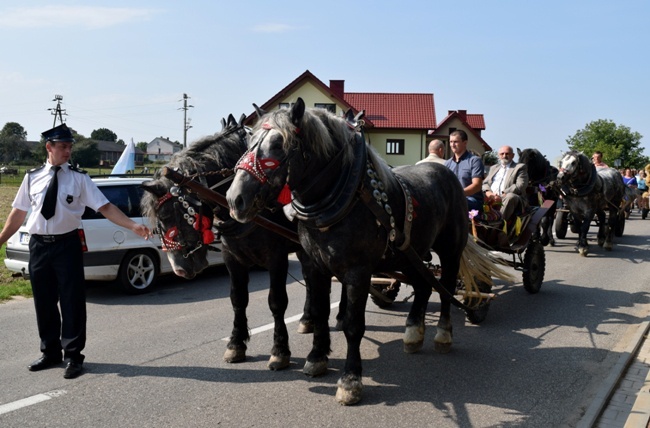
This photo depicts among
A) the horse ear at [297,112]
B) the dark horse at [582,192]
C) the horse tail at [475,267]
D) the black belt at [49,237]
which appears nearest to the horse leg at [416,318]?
the horse tail at [475,267]

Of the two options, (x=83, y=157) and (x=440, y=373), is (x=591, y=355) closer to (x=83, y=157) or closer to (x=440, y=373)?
(x=440, y=373)

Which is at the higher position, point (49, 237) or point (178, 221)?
point (178, 221)

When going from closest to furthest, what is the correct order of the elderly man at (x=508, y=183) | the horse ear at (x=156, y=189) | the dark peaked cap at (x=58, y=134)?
the horse ear at (x=156, y=189) < the dark peaked cap at (x=58, y=134) < the elderly man at (x=508, y=183)

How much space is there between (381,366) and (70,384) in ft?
8.41

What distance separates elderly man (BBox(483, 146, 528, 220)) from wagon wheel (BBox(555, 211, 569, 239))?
615 centimetres

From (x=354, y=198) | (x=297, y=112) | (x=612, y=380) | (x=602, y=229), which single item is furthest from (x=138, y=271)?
(x=602, y=229)

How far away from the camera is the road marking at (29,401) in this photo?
417 centimetres

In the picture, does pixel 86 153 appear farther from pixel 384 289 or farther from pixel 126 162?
pixel 384 289

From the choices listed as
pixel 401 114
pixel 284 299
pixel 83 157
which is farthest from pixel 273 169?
pixel 83 157

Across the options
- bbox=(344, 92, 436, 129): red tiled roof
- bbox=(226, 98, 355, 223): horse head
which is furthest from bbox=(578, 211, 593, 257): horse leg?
bbox=(344, 92, 436, 129): red tiled roof

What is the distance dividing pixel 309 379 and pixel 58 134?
2.89 m

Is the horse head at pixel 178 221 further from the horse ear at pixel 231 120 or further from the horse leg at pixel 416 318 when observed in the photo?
the horse leg at pixel 416 318

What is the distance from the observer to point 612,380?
15.2ft

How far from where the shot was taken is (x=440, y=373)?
4895mm
